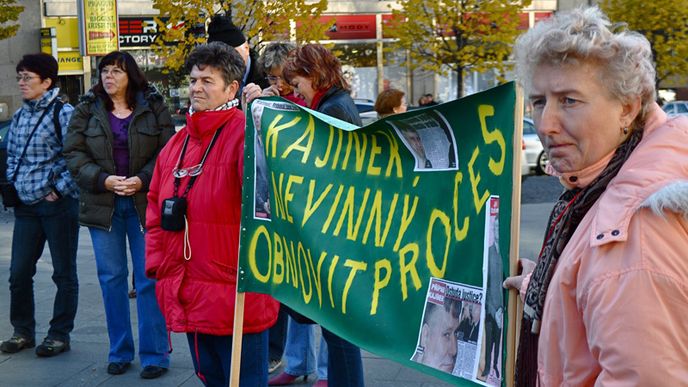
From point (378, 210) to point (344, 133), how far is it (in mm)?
373

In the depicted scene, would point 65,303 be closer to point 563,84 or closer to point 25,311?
point 25,311

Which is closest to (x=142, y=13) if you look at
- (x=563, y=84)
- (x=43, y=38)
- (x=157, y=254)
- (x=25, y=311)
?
(x=43, y=38)

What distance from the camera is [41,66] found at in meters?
6.45

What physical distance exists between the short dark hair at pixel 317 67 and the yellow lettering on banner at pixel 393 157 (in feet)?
4.86

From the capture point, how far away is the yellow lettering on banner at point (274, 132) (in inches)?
153

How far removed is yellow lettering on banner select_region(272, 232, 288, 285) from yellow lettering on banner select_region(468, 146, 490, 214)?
1107 millimetres

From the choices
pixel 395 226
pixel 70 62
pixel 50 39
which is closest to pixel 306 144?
pixel 395 226

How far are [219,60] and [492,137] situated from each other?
1761 mm

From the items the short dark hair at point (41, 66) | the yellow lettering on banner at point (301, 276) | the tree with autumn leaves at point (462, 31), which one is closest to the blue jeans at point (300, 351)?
the yellow lettering on banner at point (301, 276)

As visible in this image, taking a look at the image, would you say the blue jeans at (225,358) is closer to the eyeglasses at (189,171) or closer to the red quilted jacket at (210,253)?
the red quilted jacket at (210,253)

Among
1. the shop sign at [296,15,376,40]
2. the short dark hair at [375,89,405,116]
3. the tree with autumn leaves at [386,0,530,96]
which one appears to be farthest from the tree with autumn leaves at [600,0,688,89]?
the short dark hair at [375,89,405,116]

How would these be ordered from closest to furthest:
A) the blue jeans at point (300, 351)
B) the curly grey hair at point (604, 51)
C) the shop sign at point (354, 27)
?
the curly grey hair at point (604, 51) → the blue jeans at point (300, 351) → the shop sign at point (354, 27)

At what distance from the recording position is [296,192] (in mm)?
3752

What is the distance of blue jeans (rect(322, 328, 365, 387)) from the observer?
14.3 feet
